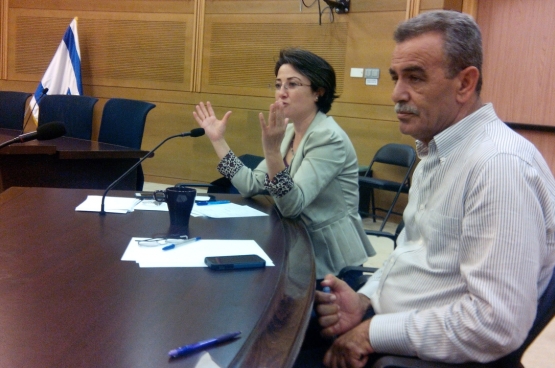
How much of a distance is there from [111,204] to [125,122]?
225 centimetres

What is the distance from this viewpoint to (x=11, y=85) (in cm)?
737

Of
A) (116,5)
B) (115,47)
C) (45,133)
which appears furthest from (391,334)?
(116,5)

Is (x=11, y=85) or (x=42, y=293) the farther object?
(x=11, y=85)

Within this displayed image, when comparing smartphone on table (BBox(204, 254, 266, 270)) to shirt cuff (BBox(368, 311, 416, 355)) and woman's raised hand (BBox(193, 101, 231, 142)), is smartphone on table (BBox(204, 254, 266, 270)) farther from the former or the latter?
woman's raised hand (BBox(193, 101, 231, 142))

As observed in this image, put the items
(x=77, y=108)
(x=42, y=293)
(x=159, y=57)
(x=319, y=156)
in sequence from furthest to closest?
(x=159, y=57), (x=77, y=108), (x=319, y=156), (x=42, y=293)

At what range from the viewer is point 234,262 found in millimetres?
1223

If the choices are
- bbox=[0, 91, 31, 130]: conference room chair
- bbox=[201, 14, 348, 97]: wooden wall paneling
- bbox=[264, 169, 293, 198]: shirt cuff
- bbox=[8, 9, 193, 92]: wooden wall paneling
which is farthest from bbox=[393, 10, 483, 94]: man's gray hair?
bbox=[8, 9, 193, 92]: wooden wall paneling

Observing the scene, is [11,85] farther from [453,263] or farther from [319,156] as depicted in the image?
[453,263]

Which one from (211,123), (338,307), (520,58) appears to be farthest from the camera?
(520,58)

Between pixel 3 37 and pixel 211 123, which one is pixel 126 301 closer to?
pixel 211 123

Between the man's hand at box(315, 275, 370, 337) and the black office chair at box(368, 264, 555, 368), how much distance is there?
28 centimetres

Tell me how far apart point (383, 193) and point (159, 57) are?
330 cm

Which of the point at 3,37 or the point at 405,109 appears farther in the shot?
the point at 3,37

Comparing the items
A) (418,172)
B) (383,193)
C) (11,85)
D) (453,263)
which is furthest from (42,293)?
(11,85)
